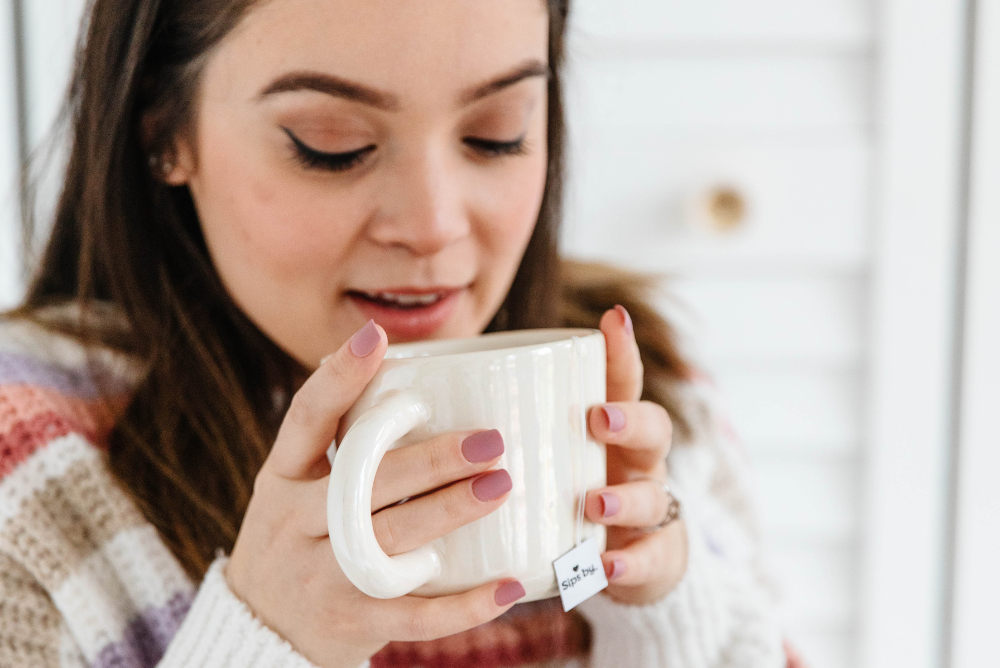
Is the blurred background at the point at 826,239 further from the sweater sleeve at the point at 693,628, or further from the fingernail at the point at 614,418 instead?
the fingernail at the point at 614,418

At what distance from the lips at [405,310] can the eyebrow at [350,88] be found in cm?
16

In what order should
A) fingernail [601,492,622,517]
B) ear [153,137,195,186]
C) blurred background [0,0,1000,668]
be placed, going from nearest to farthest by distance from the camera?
fingernail [601,492,622,517] < ear [153,137,195,186] < blurred background [0,0,1000,668]

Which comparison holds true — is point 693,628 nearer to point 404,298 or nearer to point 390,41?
point 404,298

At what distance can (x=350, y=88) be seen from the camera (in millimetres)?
615

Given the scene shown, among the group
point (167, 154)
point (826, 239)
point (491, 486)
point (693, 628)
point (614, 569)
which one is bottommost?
point (693, 628)

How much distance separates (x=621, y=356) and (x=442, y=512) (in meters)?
0.20

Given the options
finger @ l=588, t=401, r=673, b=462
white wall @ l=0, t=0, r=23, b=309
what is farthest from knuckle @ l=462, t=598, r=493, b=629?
white wall @ l=0, t=0, r=23, b=309

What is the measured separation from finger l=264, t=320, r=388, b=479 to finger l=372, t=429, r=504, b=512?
5 cm

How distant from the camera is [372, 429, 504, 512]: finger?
17.5 inches

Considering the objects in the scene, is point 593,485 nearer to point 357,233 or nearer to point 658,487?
point 658,487

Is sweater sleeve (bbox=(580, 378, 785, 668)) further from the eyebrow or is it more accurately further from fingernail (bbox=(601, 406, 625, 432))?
the eyebrow

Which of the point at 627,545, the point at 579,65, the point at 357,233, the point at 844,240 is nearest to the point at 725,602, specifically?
the point at 627,545

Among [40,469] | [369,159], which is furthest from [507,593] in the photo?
[40,469]

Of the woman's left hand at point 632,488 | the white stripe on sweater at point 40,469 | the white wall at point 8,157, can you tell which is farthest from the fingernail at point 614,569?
the white wall at point 8,157
